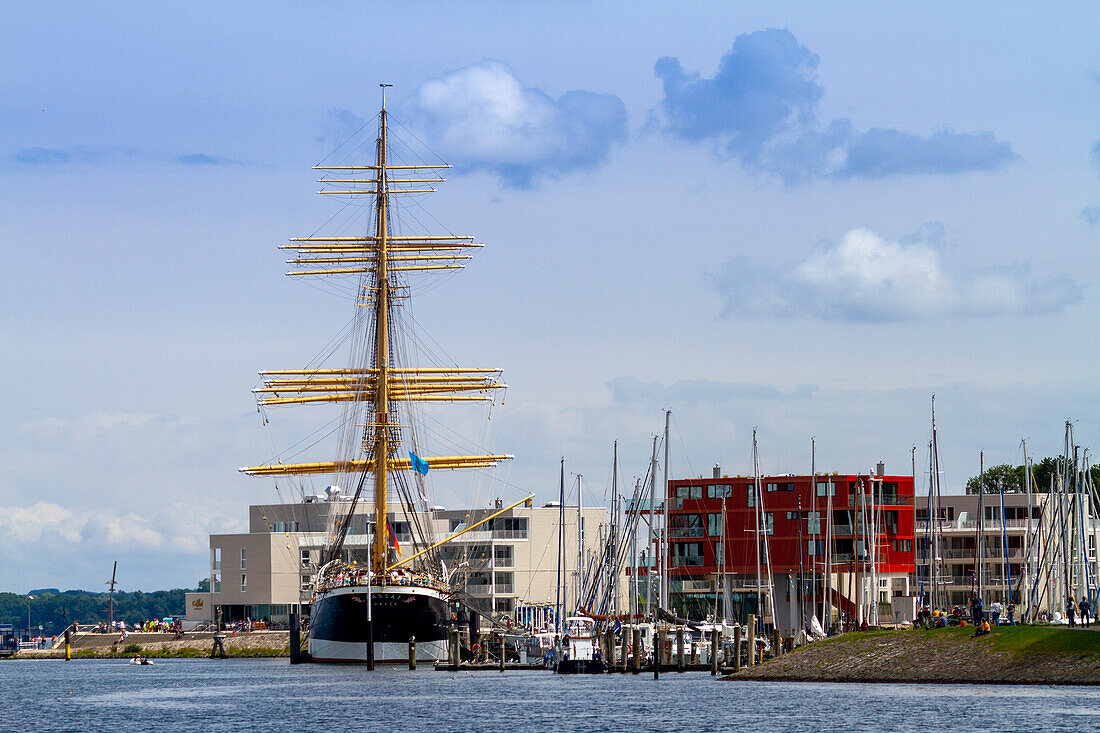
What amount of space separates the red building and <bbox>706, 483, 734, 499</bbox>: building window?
0.08 meters

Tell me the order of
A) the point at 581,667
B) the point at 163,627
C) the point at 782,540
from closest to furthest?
the point at 581,667 < the point at 782,540 < the point at 163,627

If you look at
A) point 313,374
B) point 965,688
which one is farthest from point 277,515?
point 965,688

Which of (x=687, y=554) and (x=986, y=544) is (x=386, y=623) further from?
(x=986, y=544)

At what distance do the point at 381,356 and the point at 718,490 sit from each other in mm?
31046

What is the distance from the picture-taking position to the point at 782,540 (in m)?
135

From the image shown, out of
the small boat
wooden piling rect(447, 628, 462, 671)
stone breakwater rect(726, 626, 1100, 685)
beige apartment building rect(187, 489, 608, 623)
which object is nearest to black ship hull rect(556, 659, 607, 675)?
the small boat

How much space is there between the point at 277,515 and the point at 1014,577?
7343 cm

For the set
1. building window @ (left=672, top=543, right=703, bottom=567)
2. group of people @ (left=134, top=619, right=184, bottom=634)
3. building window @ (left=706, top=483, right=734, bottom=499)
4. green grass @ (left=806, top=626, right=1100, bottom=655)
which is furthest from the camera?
group of people @ (left=134, top=619, right=184, bottom=634)

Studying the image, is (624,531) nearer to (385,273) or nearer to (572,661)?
(572,661)

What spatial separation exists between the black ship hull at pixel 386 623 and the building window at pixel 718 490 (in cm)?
3116

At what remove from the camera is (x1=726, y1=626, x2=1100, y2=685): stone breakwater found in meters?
72.6

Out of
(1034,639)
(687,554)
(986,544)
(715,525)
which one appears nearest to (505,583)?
(687,554)

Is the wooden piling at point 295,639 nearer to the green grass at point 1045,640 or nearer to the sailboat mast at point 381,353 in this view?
the sailboat mast at point 381,353

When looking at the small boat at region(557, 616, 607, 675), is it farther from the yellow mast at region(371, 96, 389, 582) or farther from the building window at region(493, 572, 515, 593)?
the building window at region(493, 572, 515, 593)
